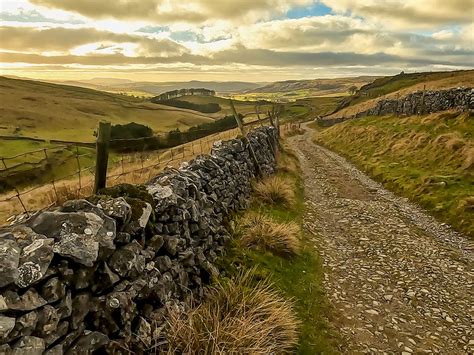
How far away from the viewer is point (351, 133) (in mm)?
36125

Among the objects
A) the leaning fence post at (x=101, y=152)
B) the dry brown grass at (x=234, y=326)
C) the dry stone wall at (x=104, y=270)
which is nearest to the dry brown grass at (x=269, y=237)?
the dry stone wall at (x=104, y=270)

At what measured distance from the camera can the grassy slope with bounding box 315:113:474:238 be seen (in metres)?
13.2

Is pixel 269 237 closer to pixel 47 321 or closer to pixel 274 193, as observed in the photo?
pixel 274 193

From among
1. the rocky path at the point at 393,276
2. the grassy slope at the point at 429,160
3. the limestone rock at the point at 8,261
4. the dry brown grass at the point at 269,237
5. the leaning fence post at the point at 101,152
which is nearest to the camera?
the limestone rock at the point at 8,261

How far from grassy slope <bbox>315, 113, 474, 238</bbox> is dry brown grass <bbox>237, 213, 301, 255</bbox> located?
5828 millimetres

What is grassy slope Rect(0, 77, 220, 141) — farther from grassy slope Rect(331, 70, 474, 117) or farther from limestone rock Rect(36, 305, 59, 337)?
limestone rock Rect(36, 305, 59, 337)

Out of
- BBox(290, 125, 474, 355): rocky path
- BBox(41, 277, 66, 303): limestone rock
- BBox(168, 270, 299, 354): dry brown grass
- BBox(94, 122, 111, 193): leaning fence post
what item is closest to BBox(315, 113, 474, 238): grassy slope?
BBox(290, 125, 474, 355): rocky path

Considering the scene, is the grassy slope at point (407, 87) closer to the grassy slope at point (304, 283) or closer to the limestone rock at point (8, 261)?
the grassy slope at point (304, 283)

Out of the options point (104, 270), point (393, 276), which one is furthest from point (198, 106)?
point (104, 270)

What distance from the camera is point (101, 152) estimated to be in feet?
18.5

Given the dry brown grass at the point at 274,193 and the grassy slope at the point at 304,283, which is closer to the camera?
the grassy slope at the point at 304,283

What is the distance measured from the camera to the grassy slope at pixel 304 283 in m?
6.39

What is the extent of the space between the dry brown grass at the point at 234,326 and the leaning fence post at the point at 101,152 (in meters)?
2.40

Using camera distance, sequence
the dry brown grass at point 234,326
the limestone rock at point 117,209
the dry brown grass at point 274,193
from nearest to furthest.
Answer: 1. the dry brown grass at point 234,326
2. the limestone rock at point 117,209
3. the dry brown grass at point 274,193
